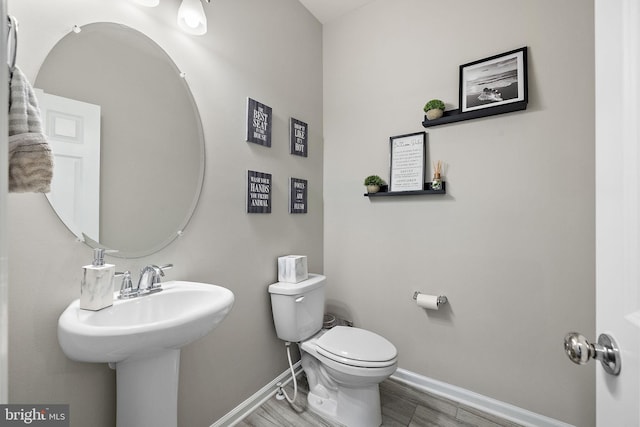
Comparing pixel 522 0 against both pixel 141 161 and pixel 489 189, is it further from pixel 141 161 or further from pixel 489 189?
pixel 141 161

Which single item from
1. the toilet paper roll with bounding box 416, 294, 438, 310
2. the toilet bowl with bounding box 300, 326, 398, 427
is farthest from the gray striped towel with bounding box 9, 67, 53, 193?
the toilet paper roll with bounding box 416, 294, 438, 310

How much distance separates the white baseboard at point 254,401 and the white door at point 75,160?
1.16 meters

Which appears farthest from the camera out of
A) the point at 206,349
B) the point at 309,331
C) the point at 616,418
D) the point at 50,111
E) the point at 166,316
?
the point at 309,331

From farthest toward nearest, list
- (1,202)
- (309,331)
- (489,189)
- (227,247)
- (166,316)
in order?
(309,331)
(489,189)
(227,247)
(166,316)
(1,202)

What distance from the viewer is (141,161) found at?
1.17 meters

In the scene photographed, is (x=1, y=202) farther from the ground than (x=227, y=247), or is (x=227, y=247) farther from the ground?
(x=1, y=202)

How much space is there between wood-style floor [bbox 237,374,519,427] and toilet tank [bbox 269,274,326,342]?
397mm

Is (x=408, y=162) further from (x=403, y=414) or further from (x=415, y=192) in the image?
(x=403, y=414)

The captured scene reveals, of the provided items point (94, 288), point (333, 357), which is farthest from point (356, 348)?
point (94, 288)

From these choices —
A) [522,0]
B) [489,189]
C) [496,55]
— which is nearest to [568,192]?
[489,189]

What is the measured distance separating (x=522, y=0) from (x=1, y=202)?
88.5 inches

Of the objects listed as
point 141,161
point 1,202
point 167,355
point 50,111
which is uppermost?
point 50,111

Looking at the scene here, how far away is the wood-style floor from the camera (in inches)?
59.3

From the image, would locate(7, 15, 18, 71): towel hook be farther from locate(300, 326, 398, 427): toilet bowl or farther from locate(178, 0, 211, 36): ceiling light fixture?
locate(300, 326, 398, 427): toilet bowl
